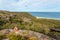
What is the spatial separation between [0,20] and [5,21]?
110 centimetres

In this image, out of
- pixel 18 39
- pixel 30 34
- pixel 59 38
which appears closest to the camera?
pixel 18 39

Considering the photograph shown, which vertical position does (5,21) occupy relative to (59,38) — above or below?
above

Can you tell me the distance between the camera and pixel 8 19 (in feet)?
162

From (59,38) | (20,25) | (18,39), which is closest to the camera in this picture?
(18,39)

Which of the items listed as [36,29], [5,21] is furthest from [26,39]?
[5,21]

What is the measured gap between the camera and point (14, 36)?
96.0ft

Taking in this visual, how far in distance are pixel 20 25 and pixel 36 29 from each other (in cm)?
432

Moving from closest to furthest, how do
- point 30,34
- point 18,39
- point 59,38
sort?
point 18,39, point 30,34, point 59,38

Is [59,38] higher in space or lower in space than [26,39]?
lower

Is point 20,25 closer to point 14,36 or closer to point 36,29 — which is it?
point 36,29

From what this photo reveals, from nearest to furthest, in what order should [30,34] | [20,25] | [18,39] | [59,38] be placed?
[18,39]
[30,34]
[59,38]
[20,25]

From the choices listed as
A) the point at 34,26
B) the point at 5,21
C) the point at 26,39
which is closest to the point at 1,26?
the point at 5,21

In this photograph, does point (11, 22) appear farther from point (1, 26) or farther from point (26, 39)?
point (26, 39)

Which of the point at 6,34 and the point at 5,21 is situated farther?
the point at 5,21
